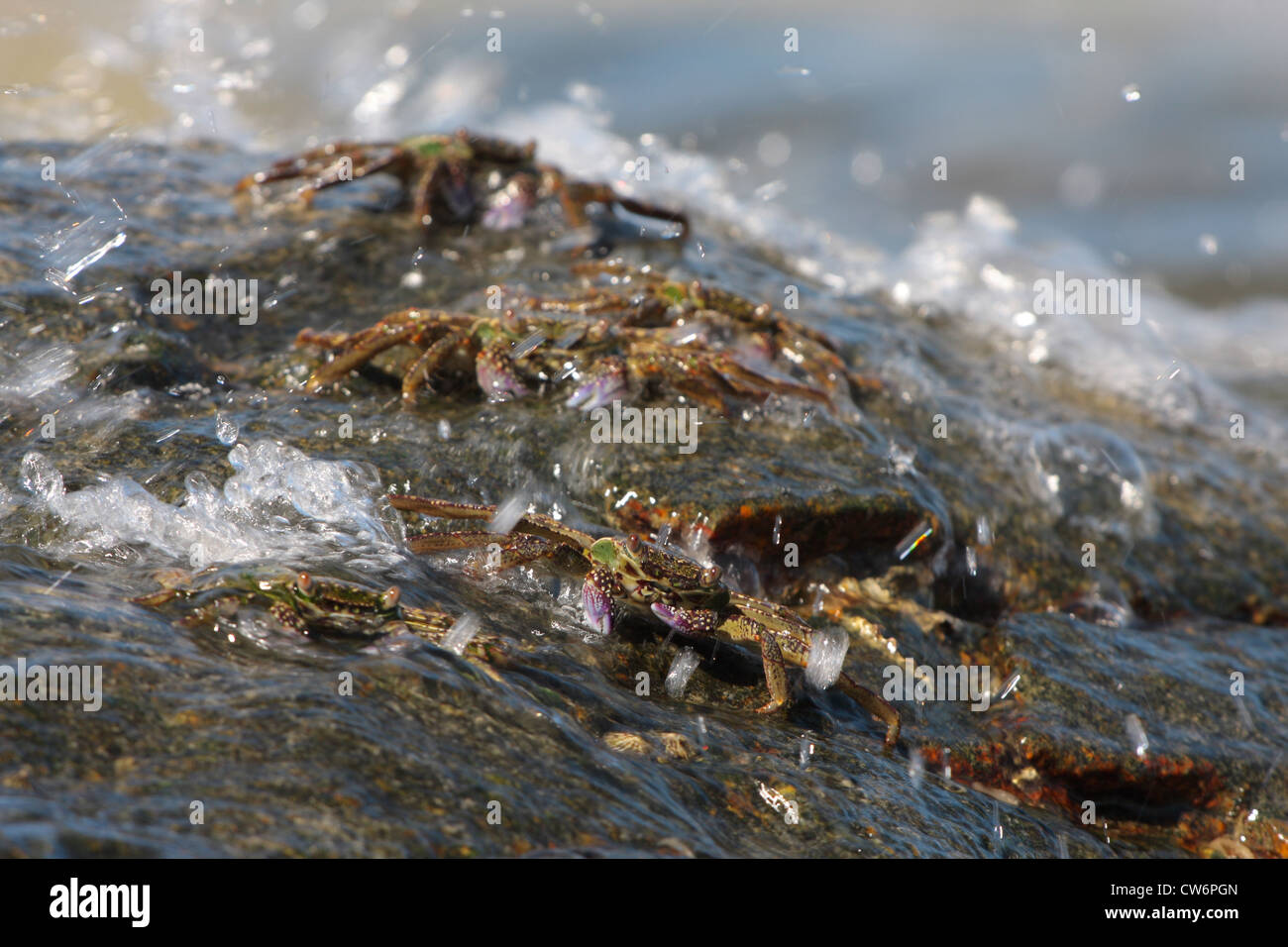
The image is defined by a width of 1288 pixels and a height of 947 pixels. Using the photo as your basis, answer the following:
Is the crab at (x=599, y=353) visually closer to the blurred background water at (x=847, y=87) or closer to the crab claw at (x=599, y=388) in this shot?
the crab claw at (x=599, y=388)

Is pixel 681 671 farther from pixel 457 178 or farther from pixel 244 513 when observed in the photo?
pixel 457 178

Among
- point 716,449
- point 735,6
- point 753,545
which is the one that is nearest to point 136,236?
point 716,449

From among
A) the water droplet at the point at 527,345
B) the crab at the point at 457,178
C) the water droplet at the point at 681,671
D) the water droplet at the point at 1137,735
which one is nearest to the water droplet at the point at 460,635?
the water droplet at the point at 681,671

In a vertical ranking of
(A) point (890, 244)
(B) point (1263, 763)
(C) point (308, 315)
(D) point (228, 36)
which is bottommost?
(B) point (1263, 763)

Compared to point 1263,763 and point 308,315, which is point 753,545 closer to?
point 1263,763

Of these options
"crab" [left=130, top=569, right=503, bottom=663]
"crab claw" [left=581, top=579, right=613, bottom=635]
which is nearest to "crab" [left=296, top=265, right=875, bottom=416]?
"crab claw" [left=581, top=579, right=613, bottom=635]

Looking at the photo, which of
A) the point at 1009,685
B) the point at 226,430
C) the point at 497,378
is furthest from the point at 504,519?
the point at 1009,685

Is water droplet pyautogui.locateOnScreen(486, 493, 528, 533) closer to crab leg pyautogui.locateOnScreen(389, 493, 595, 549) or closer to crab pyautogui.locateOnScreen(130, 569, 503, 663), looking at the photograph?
crab leg pyautogui.locateOnScreen(389, 493, 595, 549)
